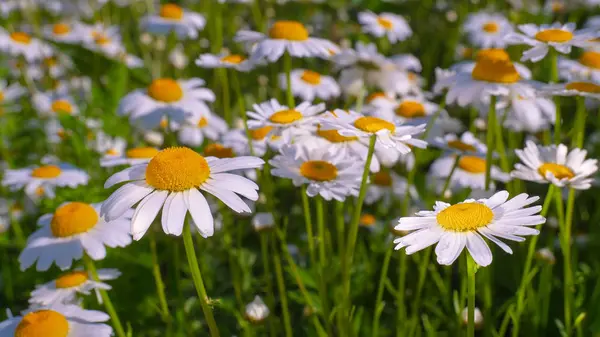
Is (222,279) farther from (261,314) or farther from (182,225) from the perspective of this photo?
(182,225)

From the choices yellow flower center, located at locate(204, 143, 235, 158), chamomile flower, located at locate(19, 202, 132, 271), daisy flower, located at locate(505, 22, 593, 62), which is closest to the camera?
chamomile flower, located at locate(19, 202, 132, 271)

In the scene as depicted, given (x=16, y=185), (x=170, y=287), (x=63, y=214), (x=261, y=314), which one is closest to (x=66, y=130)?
(x=16, y=185)

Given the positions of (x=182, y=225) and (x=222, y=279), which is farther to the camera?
(x=222, y=279)

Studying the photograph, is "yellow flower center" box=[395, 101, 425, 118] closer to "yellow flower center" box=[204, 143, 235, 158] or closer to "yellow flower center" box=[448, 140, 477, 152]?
"yellow flower center" box=[448, 140, 477, 152]

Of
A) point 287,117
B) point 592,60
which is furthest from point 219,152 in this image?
point 592,60

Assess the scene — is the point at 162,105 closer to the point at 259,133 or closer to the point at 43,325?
the point at 259,133

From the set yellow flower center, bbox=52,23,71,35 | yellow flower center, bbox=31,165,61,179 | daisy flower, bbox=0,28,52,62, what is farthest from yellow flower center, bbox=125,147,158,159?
yellow flower center, bbox=52,23,71,35
